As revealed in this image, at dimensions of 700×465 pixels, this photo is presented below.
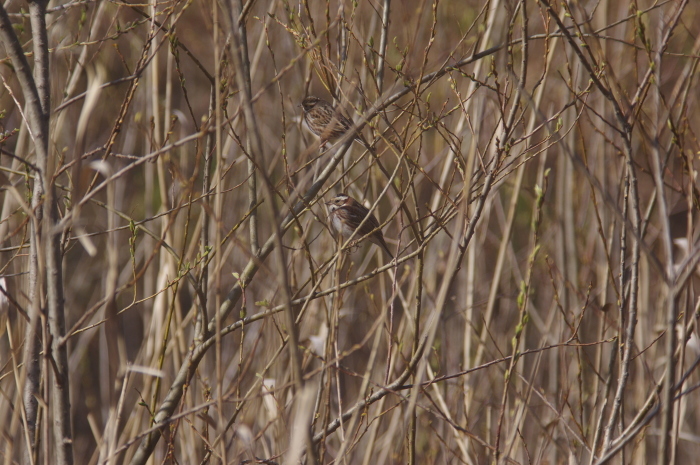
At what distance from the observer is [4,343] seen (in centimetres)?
492

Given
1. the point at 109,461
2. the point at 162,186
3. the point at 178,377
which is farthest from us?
the point at 178,377

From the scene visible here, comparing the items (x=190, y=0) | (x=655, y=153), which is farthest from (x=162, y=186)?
(x=655, y=153)

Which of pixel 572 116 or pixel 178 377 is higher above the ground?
pixel 572 116

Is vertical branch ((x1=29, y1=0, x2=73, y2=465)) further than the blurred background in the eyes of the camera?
No

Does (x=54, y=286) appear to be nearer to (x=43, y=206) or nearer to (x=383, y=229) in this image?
(x=43, y=206)

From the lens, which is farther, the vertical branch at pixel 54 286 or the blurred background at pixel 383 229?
the blurred background at pixel 383 229

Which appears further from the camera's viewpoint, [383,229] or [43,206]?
[383,229]

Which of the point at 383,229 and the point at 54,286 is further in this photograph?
the point at 383,229

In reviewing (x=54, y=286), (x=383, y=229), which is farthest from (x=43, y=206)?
(x=383, y=229)

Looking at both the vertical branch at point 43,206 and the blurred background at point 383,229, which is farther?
the blurred background at point 383,229

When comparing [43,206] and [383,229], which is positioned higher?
[43,206]

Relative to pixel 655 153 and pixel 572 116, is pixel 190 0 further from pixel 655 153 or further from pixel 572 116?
pixel 572 116

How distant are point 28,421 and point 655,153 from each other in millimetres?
2037

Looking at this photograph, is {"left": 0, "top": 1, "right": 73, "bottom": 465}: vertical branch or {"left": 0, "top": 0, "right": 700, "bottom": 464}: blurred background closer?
{"left": 0, "top": 1, "right": 73, "bottom": 465}: vertical branch
